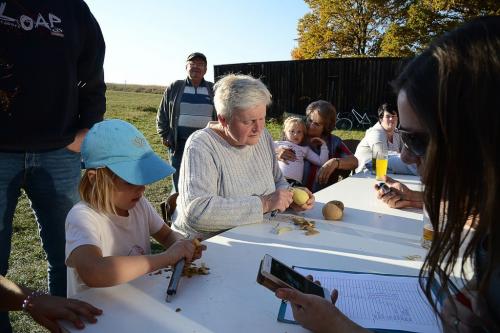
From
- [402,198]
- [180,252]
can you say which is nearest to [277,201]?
[180,252]

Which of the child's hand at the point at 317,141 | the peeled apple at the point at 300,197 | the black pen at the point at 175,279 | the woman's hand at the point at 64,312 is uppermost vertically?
the child's hand at the point at 317,141

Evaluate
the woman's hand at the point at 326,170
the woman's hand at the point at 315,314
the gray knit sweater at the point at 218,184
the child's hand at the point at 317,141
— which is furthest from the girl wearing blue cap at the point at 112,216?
the child's hand at the point at 317,141

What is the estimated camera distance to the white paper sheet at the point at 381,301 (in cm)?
116

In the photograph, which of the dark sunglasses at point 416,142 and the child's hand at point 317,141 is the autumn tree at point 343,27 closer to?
the child's hand at point 317,141

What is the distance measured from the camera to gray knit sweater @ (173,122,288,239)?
1.99m

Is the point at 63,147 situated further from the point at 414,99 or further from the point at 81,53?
the point at 414,99

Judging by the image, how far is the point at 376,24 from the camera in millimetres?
22734

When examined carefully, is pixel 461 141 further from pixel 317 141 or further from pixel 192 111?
pixel 192 111

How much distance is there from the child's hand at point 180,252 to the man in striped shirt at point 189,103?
3380 millimetres

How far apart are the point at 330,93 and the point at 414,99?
15.9 m

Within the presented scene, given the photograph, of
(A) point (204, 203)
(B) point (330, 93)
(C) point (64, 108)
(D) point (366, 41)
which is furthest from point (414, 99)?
(D) point (366, 41)

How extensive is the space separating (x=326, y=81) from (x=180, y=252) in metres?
15.7

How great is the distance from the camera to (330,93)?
16.3m

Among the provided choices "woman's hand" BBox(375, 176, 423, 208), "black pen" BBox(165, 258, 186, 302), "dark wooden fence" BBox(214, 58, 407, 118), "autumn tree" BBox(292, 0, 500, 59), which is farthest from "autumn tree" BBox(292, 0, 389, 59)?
"black pen" BBox(165, 258, 186, 302)
